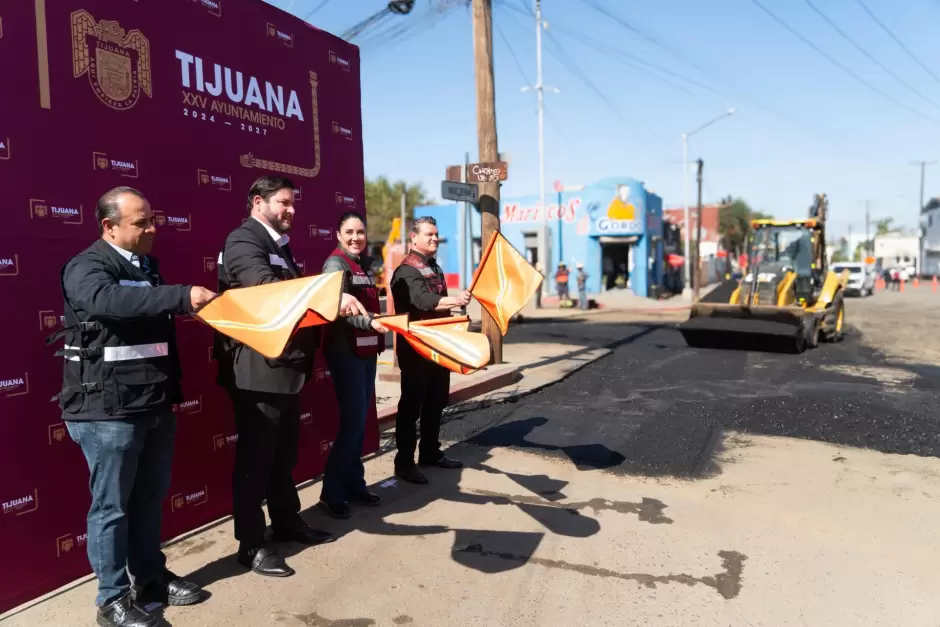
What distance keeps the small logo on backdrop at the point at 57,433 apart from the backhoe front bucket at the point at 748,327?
1112cm

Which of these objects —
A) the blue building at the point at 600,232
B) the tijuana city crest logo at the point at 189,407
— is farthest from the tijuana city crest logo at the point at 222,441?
the blue building at the point at 600,232

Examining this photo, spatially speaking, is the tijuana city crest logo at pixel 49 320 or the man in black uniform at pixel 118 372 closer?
the man in black uniform at pixel 118 372

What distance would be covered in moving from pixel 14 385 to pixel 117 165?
1235 millimetres

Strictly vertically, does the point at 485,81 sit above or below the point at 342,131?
above

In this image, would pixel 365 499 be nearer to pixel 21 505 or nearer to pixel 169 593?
pixel 169 593

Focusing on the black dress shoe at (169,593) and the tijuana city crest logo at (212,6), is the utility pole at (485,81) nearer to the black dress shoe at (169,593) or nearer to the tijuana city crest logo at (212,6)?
the tijuana city crest logo at (212,6)

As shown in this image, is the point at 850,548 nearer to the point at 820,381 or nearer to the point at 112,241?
the point at 112,241

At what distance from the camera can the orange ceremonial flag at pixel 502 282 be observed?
180 inches

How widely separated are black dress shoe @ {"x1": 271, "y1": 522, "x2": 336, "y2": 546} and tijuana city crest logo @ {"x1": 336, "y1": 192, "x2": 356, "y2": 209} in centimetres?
250

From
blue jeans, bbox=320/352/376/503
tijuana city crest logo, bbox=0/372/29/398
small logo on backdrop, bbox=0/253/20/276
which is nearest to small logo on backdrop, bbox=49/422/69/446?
tijuana city crest logo, bbox=0/372/29/398

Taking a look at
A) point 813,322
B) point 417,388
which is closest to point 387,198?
point 813,322

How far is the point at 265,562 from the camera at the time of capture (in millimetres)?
3445

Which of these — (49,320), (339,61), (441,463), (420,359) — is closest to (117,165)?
(49,320)

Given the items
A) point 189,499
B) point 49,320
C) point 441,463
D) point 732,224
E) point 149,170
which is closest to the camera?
point 49,320
